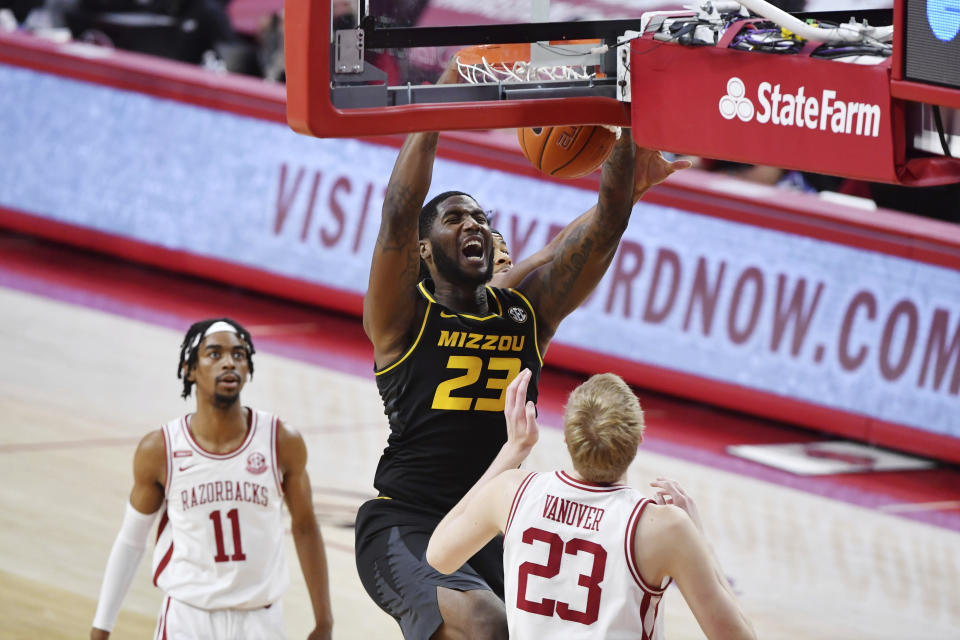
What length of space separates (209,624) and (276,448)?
736 millimetres

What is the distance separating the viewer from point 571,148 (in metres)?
5.82

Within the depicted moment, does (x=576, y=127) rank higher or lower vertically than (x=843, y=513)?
higher

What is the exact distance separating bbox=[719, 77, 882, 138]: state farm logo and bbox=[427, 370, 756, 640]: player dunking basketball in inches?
36.9

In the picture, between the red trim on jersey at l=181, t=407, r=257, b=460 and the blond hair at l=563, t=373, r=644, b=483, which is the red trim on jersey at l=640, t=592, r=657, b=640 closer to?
the blond hair at l=563, t=373, r=644, b=483

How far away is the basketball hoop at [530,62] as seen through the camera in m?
5.30

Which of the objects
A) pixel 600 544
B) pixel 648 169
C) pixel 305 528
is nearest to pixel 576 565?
pixel 600 544

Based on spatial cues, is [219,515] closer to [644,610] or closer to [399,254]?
[399,254]

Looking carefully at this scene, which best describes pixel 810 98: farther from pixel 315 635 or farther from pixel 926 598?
pixel 926 598

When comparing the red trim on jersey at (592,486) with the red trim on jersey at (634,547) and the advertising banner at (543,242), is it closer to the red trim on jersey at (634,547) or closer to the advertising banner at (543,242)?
the red trim on jersey at (634,547)

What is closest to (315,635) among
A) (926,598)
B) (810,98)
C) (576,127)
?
(576,127)

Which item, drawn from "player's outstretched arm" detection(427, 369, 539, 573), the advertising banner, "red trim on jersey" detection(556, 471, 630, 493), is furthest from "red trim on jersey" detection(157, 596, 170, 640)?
the advertising banner

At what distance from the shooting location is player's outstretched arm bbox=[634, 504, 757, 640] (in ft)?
14.0

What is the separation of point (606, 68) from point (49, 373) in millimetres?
6869

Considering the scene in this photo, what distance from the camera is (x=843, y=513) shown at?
9789 mm
